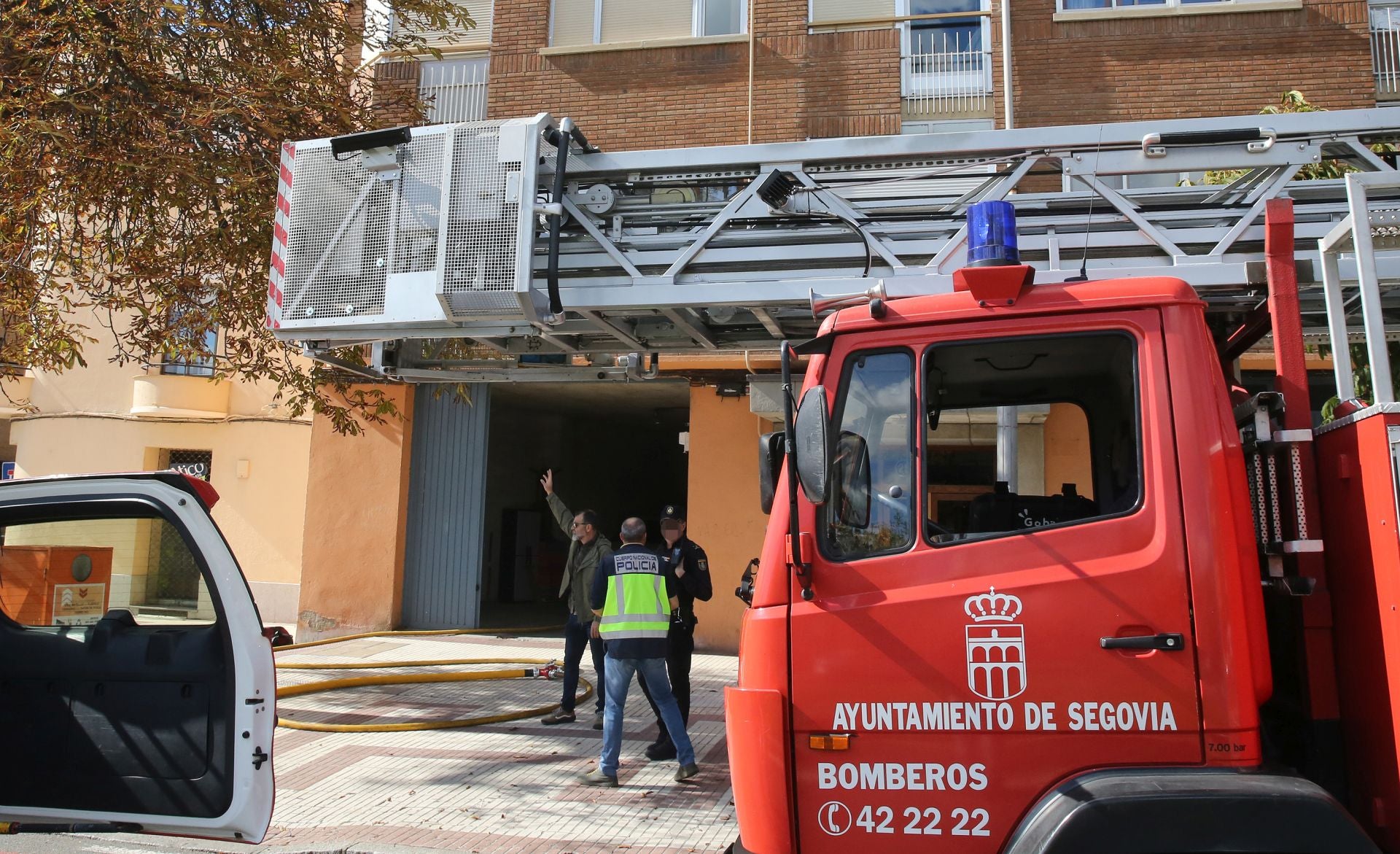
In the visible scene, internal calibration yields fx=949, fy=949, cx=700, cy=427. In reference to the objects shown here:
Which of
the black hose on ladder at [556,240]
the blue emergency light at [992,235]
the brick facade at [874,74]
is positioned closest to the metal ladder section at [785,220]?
the black hose on ladder at [556,240]

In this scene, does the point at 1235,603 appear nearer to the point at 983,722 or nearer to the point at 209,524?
the point at 983,722

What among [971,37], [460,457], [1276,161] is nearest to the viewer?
[1276,161]

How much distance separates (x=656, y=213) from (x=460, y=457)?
9478 millimetres

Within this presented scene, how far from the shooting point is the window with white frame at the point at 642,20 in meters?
12.3

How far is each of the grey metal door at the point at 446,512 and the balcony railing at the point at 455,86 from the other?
3.77 m

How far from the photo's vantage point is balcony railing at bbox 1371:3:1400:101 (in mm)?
10961

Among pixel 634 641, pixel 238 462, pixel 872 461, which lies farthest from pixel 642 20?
pixel 872 461

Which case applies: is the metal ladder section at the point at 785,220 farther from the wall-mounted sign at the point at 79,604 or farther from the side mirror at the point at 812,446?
the wall-mounted sign at the point at 79,604

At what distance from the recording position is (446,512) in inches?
515

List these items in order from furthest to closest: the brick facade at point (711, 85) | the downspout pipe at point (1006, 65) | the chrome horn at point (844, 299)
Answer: the brick facade at point (711, 85)
the downspout pipe at point (1006, 65)
the chrome horn at point (844, 299)

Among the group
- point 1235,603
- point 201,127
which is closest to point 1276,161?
point 1235,603

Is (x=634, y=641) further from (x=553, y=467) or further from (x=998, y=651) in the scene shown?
(x=553, y=467)

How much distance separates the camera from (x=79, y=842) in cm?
539

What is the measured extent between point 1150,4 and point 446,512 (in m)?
11.0
